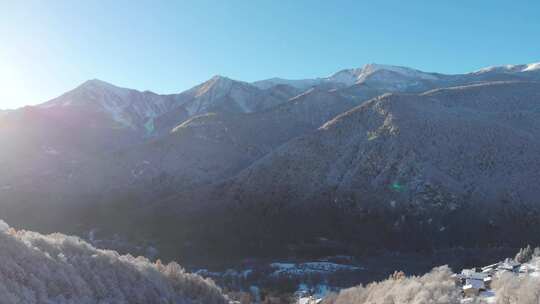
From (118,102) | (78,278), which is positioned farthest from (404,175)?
(118,102)

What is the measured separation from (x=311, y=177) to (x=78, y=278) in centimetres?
5982

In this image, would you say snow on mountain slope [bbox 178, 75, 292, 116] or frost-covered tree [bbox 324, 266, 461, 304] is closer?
frost-covered tree [bbox 324, 266, 461, 304]

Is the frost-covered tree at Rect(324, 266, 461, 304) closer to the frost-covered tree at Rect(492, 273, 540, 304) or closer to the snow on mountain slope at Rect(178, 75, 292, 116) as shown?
the frost-covered tree at Rect(492, 273, 540, 304)

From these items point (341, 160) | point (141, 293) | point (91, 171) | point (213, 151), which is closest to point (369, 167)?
point (341, 160)

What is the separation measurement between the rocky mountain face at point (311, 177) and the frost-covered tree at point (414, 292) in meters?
37.2

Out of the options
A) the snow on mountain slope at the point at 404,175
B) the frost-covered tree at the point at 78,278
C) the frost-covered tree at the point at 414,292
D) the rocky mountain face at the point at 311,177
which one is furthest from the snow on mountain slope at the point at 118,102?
the frost-covered tree at the point at 414,292

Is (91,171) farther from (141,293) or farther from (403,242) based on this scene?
(141,293)

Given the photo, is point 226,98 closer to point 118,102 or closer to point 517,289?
point 118,102

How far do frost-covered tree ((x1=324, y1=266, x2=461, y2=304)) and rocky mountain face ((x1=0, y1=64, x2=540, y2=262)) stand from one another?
37250mm

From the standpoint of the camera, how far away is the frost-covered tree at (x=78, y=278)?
1374 centimetres

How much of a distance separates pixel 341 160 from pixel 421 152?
11.7m

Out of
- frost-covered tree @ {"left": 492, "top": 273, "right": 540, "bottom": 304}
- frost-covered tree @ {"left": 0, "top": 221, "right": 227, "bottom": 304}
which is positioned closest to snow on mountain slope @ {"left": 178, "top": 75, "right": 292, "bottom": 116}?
frost-covered tree @ {"left": 0, "top": 221, "right": 227, "bottom": 304}

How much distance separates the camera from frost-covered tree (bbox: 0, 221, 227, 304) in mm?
13742

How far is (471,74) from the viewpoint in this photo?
190m
